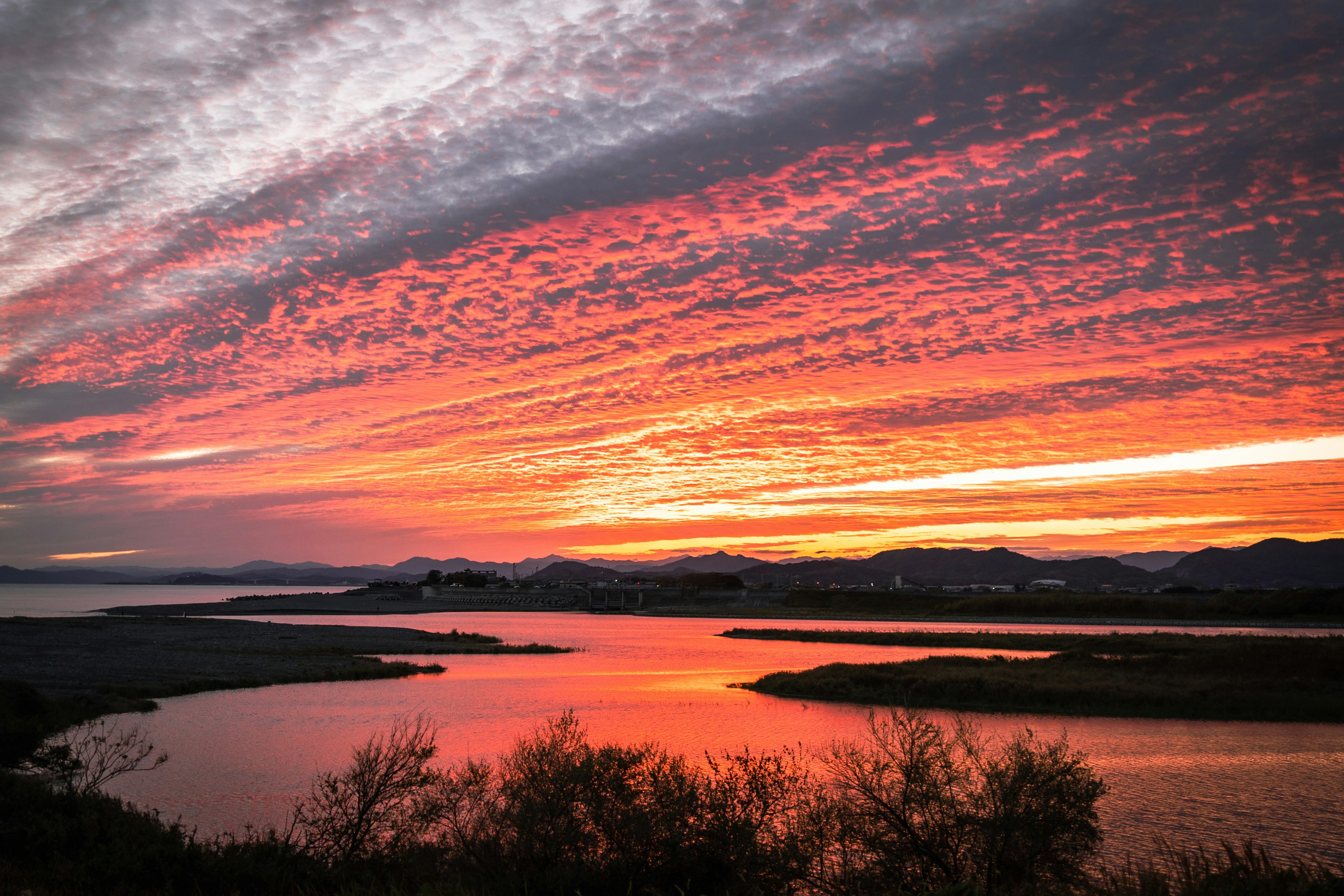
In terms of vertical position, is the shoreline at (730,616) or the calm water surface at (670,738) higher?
the calm water surface at (670,738)

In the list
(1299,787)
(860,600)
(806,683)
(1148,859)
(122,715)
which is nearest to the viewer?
(1148,859)

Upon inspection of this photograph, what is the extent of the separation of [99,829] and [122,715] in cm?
2562

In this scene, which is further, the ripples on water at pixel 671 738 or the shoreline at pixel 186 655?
the shoreline at pixel 186 655

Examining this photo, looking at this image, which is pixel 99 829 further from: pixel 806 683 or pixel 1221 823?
pixel 806 683

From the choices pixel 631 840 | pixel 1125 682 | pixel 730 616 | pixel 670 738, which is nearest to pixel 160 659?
pixel 670 738

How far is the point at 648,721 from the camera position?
122 feet

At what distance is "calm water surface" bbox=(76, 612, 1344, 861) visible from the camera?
21.4m

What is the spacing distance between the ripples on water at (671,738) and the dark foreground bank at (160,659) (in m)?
2.56

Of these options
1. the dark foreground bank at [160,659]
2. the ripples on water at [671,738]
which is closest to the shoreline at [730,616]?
the dark foreground bank at [160,659]

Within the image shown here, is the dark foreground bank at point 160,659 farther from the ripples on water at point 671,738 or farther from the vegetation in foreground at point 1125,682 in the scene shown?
the vegetation in foreground at point 1125,682

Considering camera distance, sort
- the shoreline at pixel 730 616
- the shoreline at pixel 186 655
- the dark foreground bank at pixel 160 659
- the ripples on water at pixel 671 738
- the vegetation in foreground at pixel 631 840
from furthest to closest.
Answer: the shoreline at pixel 730 616
the shoreline at pixel 186 655
the dark foreground bank at pixel 160 659
the ripples on water at pixel 671 738
the vegetation in foreground at pixel 631 840

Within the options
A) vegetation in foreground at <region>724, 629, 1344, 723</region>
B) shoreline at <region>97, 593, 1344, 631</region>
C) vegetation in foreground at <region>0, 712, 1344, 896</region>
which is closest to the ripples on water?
vegetation in foreground at <region>724, 629, 1344, 723</region>

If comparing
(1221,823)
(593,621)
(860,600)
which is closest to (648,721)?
(1221,823)

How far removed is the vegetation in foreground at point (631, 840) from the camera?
1345 cm
